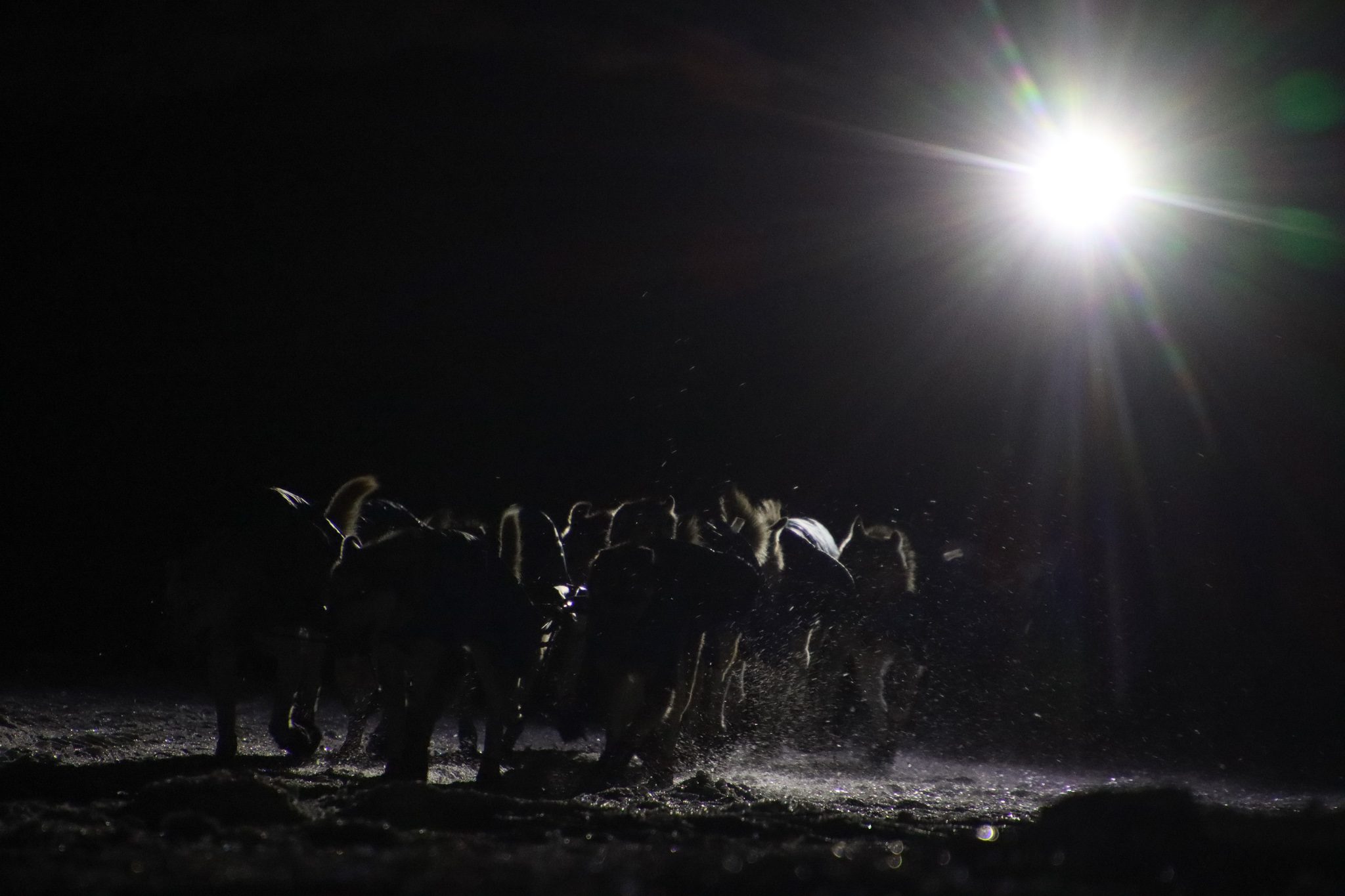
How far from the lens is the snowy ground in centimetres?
293

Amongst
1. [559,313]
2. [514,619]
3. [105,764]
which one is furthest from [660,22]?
[559,313]

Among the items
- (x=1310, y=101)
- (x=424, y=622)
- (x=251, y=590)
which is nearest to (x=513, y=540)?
(x=251, y=590)

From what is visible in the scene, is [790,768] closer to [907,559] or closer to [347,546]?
[907,559]

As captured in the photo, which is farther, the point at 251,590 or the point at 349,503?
the point at 349,503

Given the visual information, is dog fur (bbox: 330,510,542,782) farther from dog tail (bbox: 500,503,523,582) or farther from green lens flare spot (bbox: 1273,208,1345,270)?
green lens flare spot (bbox: 1273,208,1345,270)

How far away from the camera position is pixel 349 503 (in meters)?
8.14

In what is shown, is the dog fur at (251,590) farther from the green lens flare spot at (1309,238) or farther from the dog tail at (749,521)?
the green lens flare spot at (1309,238)

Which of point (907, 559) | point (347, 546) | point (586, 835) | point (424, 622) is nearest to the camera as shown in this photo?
point (586, 835)

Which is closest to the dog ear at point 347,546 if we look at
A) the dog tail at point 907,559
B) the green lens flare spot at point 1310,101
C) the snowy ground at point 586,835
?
the snowy ground at point 586,835

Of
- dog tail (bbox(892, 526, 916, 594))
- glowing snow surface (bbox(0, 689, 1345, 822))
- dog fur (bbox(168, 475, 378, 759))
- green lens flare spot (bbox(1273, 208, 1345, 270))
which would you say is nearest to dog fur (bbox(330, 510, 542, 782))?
dog fur (bbox(168, 475, 378, 759))

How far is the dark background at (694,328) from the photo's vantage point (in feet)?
43.8

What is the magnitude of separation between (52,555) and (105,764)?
1044cm

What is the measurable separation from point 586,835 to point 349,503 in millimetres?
4432

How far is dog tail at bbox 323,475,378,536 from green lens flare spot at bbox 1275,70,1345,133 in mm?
9098
